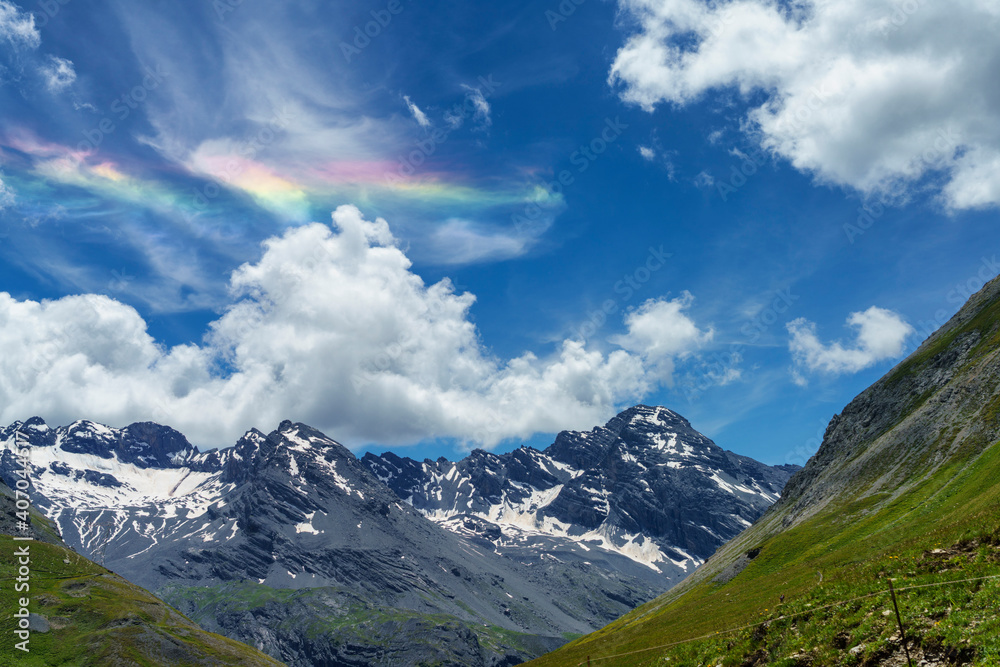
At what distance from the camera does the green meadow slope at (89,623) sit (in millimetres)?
115750

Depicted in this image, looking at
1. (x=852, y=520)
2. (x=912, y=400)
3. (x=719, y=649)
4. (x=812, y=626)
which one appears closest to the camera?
(x=812, y=626)

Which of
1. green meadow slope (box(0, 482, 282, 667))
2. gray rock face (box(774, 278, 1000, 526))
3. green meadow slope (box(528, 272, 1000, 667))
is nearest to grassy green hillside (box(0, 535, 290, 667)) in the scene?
green meadow slope (box(0, 482, 282, 667))

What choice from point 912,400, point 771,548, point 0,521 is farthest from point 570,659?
point 0,521

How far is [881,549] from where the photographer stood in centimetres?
4800

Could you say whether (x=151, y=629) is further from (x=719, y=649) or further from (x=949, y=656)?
(x=949, y=656)

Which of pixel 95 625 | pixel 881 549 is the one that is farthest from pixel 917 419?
pixel 95 625

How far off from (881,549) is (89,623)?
501ft

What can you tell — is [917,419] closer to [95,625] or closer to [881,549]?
[881,549]

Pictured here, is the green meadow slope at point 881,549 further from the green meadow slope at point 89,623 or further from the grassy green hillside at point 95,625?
the grassy green hillside at point 95,625

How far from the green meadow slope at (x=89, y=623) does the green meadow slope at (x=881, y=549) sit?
8985cm

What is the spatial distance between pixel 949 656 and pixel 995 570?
20.8 feet

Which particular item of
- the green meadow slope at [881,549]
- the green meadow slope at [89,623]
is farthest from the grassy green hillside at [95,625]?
the green meadow slope at [881,549]

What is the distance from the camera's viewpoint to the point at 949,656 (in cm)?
1989

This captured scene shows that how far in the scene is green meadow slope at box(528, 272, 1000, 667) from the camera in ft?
75.6
